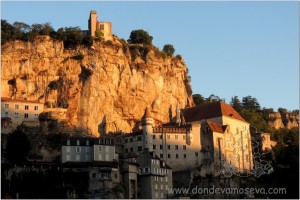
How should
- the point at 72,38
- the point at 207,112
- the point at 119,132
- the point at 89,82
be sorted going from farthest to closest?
1. the point at 207,112
2. the point at 72,38
3. the point at 89,82
4. the point at 119,132

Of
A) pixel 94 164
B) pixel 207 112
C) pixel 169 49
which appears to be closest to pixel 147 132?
pixel 94 164

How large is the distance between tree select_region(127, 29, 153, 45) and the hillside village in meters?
5.16

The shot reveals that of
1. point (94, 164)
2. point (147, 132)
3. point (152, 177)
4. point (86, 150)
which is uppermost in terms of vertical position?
point (147, 132)

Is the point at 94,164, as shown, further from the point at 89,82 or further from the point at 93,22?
the point at 93,22

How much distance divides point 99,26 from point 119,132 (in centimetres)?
1982

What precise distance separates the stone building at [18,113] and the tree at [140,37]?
28.1 metres

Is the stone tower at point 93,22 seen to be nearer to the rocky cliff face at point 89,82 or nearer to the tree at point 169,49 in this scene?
the rocky cliff face at point 89,82

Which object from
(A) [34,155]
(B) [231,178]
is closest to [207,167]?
(B) [231,178]

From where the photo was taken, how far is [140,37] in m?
108

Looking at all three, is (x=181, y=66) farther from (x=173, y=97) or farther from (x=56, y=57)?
(x=56, y=57)

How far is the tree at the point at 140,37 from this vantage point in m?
107

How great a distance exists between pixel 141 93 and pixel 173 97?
7.64 m

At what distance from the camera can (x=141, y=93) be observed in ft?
322

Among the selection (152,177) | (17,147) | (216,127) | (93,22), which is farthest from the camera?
(93,22)
